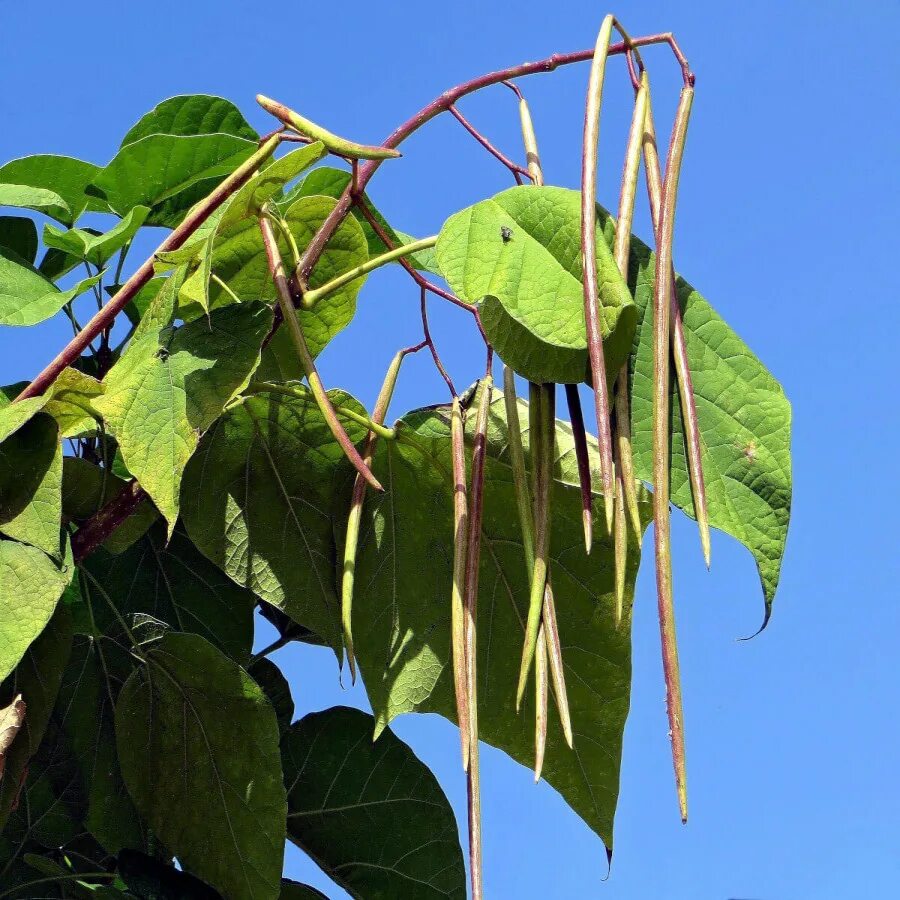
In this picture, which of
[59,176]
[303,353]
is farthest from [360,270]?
[59,176]

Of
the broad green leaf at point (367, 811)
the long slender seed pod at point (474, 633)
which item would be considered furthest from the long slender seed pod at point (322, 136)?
the broad green leaf at point (367, 811)

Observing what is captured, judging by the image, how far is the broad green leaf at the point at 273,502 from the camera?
695 mm

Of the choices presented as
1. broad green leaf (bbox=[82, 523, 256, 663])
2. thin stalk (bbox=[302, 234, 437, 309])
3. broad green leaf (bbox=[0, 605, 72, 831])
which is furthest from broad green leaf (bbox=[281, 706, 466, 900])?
thin stalk (bbox=[302, 234, 437, 309])

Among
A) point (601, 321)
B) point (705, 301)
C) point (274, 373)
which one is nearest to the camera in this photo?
point (601, 321)

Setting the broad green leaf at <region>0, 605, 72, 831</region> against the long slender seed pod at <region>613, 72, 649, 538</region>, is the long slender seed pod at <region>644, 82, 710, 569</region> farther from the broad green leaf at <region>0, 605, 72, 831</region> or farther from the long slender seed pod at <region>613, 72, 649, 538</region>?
the broad green leaf at <region>0, 605, 72, 831</region>

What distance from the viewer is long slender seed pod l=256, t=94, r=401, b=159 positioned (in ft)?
1.73

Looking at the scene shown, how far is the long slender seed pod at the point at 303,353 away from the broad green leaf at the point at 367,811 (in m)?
0.26

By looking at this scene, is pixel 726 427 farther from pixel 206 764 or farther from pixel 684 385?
pixel 206 764

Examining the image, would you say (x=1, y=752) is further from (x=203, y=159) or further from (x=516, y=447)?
(x=203, y=159)

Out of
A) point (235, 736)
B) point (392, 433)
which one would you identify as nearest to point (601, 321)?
point (392, 433)

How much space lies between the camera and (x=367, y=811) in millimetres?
790

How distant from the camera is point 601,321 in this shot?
52 centimetres

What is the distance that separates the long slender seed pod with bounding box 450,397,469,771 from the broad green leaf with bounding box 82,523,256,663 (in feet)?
A: 0.68

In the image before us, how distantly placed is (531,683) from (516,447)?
139 millimetres
